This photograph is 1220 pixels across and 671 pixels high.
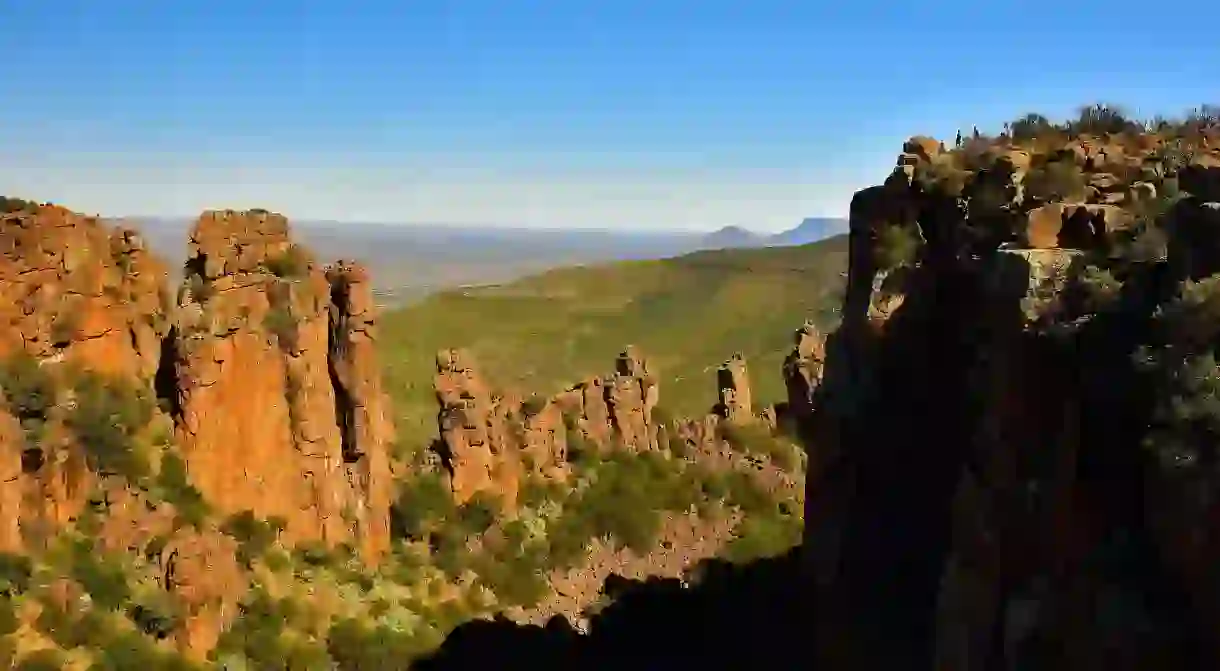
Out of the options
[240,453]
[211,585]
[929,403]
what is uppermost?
[929,403]

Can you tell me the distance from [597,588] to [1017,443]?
30.9m

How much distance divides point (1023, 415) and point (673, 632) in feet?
88.9

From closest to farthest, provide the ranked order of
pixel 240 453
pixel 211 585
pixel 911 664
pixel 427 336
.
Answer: pixel 911 664 < pixel 211 585 < pixel 240 453 < pixel 427 336

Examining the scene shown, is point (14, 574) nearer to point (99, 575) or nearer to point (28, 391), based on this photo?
point (99, 575)

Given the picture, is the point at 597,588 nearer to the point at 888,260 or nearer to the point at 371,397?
the point at 371,397

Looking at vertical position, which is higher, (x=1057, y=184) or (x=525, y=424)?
(x=1057, y=184)

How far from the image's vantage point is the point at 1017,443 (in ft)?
50.7

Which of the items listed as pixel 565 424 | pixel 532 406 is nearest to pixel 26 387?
pixel 532 406

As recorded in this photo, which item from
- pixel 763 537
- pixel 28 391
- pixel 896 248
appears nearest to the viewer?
pixel 896 248

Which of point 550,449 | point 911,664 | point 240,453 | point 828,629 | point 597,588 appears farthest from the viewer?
point 550,449

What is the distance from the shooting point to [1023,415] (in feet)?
50.6

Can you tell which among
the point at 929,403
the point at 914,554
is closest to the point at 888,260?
the point at 929,403

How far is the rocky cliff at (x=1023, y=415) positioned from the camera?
40.2 feet

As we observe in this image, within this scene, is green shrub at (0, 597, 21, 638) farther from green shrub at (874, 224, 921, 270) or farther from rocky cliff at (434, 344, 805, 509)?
green shrub at (874, 224, 921, 270)
